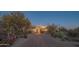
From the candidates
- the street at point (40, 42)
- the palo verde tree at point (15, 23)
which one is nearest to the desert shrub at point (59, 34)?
the street at point (40, 42)

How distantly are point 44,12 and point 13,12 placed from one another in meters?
0.43

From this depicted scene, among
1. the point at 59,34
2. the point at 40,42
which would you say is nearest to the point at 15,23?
the point at 40,42

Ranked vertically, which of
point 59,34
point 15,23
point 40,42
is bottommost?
point 40,42

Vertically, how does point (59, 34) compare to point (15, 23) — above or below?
below

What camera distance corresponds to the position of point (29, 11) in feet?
12.1

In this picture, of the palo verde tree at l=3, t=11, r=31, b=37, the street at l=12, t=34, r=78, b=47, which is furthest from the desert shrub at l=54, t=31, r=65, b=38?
the palo verde tree at l=3, t=11, r=31, b=37

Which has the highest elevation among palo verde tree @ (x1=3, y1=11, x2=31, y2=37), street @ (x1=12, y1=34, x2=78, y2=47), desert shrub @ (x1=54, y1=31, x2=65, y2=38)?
palo verde tree @ (x1=3, y1=11, x2=31, y2=37)

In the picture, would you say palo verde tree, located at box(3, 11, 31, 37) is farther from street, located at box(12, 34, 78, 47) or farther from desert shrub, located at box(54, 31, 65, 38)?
desert shrub, located at box(54, 31, 65, 38)

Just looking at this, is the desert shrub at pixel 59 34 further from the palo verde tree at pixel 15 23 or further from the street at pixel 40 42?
the palo verde tree at pixel 15 23

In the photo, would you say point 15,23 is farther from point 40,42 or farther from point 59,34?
point 59,34

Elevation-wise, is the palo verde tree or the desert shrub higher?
the palo verde tree

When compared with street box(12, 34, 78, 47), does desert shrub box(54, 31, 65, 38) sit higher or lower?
higher
